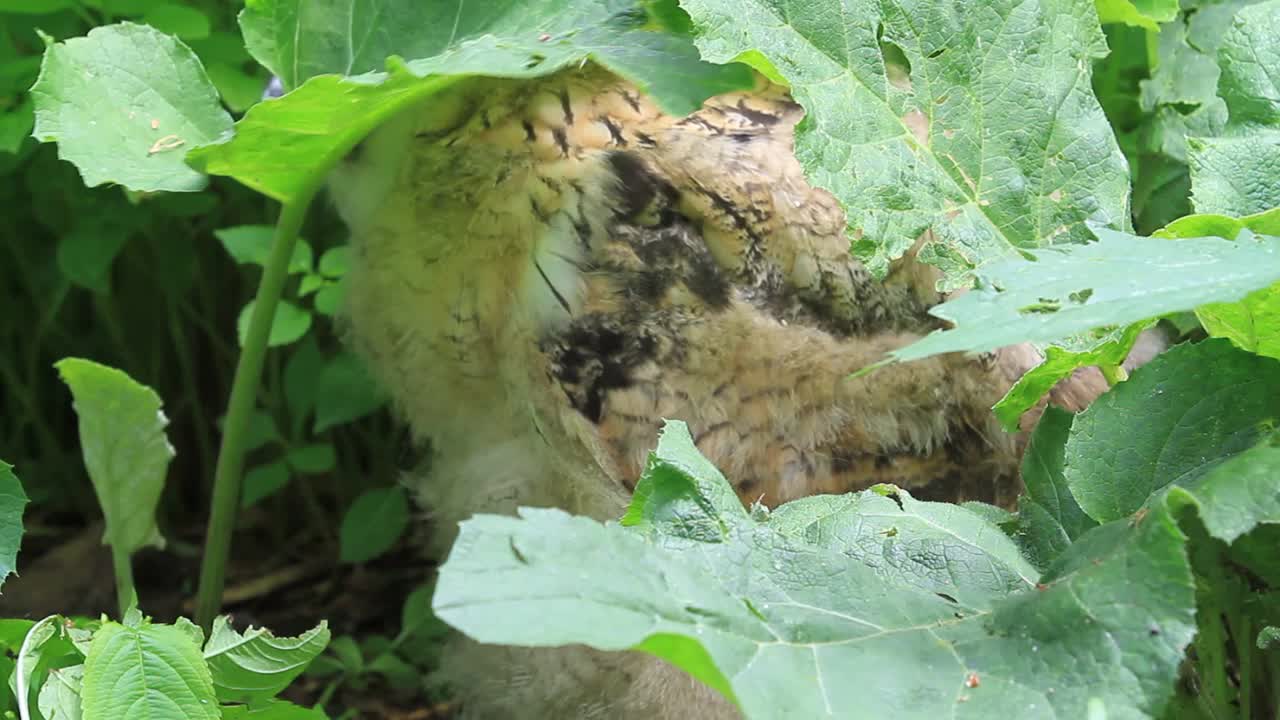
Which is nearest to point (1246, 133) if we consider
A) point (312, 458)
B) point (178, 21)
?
point (178, 21)

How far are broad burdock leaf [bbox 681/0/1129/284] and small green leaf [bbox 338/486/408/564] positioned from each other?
124 cm

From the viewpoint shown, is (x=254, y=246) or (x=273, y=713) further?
(x=254, y=246)

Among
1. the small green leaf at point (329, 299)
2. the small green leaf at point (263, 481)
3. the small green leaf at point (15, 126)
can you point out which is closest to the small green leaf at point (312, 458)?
the small green leaf at point (263, 481)

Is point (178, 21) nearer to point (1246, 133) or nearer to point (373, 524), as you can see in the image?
point (373, 524)

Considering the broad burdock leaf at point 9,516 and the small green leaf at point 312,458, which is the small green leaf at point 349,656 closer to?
the small green leaf at point 312,458

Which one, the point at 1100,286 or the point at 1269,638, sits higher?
the point at 1100,286

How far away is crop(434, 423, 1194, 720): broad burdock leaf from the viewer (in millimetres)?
770

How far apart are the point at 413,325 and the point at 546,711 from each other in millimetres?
569

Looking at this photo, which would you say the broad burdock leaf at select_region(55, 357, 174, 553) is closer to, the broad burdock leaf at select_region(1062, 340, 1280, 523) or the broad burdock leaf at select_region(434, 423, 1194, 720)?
the broad burdock leaf at select_region(434, 423, 1194, 720)

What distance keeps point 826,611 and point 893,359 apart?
0.20 meters

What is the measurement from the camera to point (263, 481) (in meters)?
2.29

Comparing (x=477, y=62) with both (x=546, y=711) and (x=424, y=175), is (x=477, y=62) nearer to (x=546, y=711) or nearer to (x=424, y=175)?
(x=424, y=175)

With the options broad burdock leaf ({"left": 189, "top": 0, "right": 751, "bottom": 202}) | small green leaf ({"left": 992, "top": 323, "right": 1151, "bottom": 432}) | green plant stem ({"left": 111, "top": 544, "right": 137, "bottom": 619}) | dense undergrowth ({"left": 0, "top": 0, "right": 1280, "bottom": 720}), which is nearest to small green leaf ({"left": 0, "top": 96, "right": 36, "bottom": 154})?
dense undergrowth ({"left": 0, "top": 0, "right": 1280, "bottom": 720})

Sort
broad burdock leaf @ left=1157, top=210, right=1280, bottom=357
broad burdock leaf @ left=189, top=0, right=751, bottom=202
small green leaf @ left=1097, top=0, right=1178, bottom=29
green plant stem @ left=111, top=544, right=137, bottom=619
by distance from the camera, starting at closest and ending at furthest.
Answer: broad burdock leaf @ left=1157, top=210, right=1280, bottom=357
broad burdock leaf @ left=189, top=0, right=751, bottom=202
small green leaf @ left=1097, top=0, right=1178, bottom=29
green plant stem @ left=111, top=544, right=137, bottom=619
